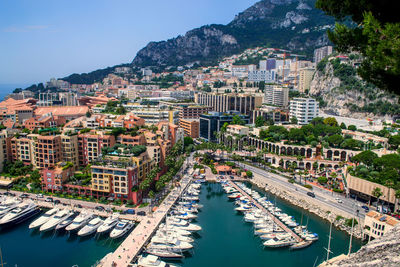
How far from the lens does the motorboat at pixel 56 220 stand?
29.1 metres

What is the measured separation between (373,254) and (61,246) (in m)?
26.7

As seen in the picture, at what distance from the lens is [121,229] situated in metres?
28.4

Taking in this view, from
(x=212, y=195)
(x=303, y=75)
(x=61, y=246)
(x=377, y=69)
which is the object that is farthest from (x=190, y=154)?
(x=303, y=75)

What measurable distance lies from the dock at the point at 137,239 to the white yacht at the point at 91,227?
12.3ft

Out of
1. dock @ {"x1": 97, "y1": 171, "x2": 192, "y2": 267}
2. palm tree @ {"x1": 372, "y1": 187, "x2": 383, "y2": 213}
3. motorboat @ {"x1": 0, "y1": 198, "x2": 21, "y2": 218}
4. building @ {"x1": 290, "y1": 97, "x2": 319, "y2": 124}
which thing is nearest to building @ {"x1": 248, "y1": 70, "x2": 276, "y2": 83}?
building @ {"x1": 290, "y1": 97, "x2": 319, "y2": 124}

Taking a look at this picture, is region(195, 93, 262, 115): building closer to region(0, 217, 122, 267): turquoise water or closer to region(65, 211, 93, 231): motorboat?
region(65, 211, 93, 231): motorboat

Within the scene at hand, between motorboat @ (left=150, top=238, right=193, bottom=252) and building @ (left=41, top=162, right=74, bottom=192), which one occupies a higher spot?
building @ (left=41, top=162, right=74, bottom=192)

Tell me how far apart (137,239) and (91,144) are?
59.2ft

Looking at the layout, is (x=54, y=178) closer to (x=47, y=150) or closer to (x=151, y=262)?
(x=47, y=150)

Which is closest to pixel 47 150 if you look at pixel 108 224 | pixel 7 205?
pixel 7 205

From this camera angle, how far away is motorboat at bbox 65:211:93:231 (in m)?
29.0

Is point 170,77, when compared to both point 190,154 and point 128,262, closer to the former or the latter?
point 190,154

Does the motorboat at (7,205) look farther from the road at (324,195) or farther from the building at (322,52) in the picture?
the building at (322,52)

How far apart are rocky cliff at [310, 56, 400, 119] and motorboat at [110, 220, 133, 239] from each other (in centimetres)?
6447
